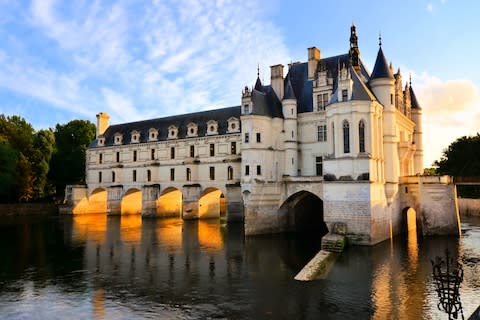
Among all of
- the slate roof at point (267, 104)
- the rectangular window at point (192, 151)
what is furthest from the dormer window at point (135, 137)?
the slate roof at point (267, 104)

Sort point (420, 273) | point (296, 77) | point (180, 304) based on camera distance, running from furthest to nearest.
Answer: point (296, 77), point (420, 273), point (180, 304)

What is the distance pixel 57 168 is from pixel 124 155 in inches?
701

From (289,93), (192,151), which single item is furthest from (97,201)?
(289,93)

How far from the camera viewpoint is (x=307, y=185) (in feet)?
106

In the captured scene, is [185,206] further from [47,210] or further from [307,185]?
[47,210]

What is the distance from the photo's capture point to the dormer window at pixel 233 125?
43781mm

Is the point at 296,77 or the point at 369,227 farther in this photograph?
the point at 296,77

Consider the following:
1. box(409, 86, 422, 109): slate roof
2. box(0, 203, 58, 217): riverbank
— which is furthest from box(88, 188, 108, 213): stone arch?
box(409, 86, 422, 109): slate roof

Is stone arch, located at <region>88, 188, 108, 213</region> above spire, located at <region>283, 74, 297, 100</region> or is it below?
below

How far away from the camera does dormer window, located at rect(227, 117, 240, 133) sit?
43781 millimetres

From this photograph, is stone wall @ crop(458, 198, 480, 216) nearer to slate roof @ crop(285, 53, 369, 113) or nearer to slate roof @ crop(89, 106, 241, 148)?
slate roof @ crop(285, 53, 369, 113)

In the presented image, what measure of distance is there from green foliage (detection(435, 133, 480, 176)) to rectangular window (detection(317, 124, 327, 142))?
30.8 metres

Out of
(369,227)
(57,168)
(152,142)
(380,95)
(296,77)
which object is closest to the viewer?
(369,227)

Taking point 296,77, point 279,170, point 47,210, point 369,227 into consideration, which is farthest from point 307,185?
point 47,210
